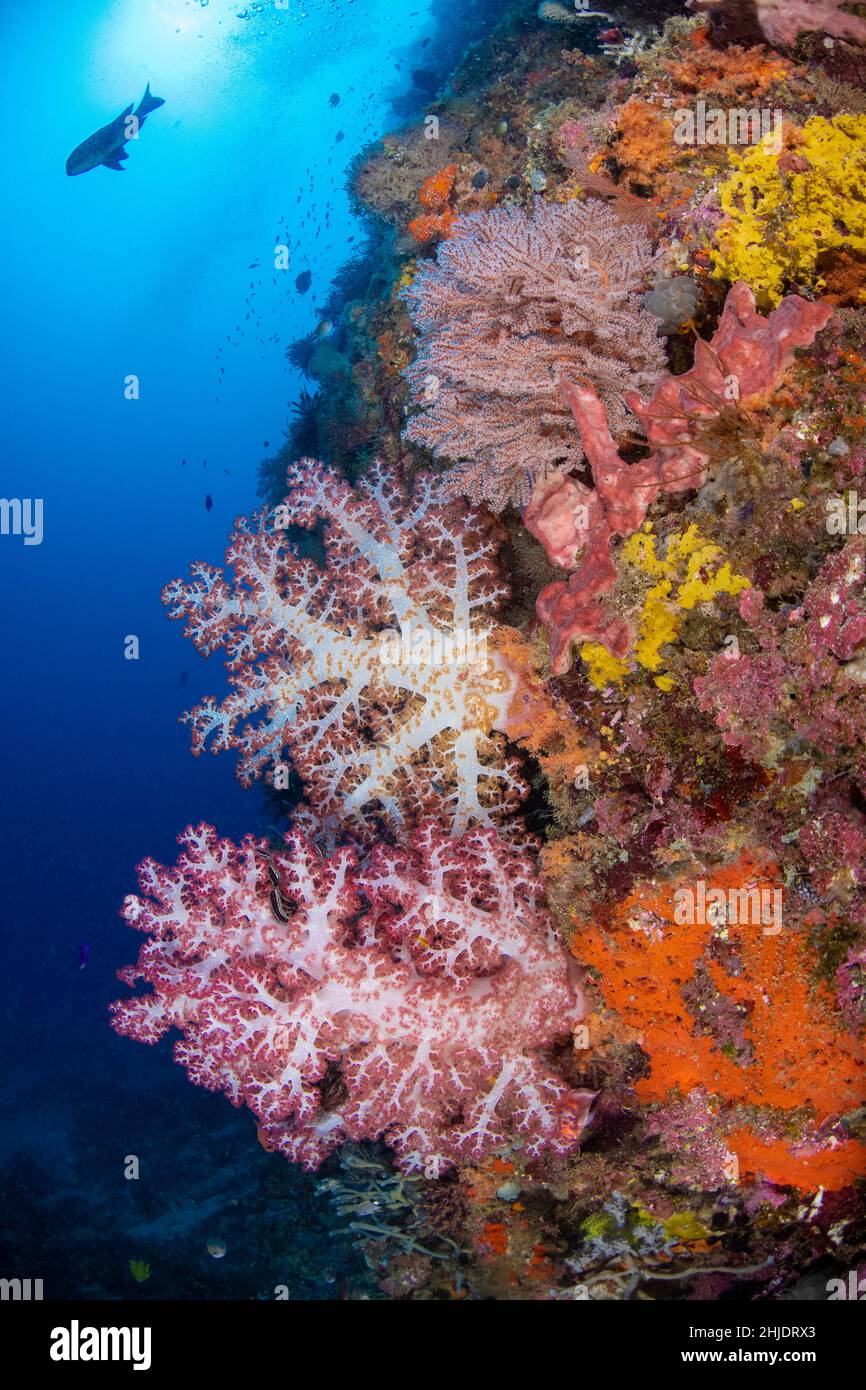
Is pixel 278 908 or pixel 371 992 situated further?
pixel 278 908

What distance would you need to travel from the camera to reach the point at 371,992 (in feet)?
11.2

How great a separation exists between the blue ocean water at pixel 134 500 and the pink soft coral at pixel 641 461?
7.45m

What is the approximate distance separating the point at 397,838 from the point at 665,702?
5.93 ft

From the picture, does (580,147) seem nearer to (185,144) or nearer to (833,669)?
(833,669)

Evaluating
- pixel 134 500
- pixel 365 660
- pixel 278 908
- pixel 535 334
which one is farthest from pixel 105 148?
pixel 134 500

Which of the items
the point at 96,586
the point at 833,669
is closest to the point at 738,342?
the point at 833,669

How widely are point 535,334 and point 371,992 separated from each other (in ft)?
11.5

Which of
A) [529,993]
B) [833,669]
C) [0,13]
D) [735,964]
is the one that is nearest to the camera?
[833,669]

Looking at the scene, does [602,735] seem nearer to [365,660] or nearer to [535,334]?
[365,660]

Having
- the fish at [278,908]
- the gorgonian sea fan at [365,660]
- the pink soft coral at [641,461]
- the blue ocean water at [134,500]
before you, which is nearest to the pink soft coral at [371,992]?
the fish at [278,908]

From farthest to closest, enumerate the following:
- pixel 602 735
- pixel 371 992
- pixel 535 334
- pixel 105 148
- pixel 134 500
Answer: pixel 134 500
pixel 105 148
pixel 535 334
pixel 602 735
pixel 371 992

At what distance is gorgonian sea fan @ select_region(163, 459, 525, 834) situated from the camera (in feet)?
13.8

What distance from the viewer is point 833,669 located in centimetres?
259

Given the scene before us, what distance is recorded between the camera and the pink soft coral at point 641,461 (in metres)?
3.06
